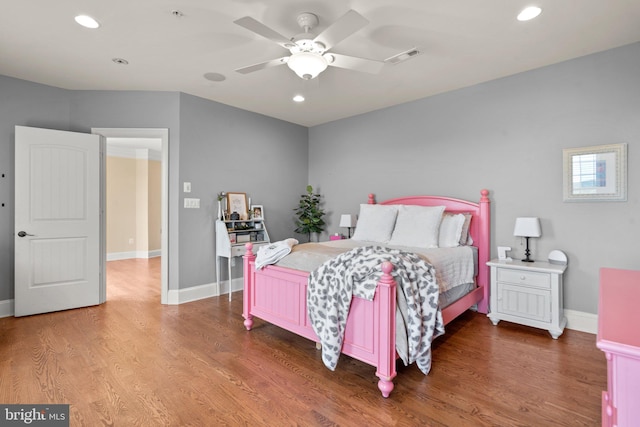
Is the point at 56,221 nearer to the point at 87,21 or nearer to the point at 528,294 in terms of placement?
the point at 87,21

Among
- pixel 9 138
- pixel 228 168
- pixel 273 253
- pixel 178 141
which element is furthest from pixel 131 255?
pixel 273 253

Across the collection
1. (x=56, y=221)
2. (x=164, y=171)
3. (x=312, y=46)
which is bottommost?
(x=56, y=221)

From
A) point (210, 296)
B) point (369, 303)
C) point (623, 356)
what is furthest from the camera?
point (210, 296)

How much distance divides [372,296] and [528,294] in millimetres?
1885

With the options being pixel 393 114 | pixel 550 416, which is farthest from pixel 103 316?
pixel 393 114

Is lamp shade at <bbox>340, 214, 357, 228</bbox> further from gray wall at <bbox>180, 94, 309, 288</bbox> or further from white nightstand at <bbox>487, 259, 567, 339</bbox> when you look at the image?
white nightstand at <bbox>487, 259, 567, 339</bbox>

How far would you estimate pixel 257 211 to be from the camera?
4762mm

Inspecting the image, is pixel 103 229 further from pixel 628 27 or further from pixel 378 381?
pixel 628 27

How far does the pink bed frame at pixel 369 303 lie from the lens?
2018 millimetres

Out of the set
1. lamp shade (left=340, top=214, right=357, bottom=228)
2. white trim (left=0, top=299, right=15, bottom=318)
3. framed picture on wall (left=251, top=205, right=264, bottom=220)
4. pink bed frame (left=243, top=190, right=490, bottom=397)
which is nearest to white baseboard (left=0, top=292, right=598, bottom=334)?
white trim (left=0, top=299, right=15, bottom=318)

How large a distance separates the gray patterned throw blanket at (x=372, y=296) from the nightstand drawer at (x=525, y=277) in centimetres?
129

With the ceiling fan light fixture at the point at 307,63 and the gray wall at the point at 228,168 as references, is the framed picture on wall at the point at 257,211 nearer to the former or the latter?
the gray wall at the point at 228,168

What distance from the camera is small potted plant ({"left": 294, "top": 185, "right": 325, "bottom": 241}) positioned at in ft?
17.0

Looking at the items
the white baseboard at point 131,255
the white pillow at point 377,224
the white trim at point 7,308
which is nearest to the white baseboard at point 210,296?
the white trim at point 7,308
